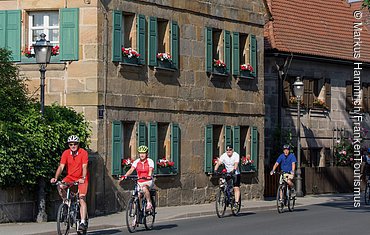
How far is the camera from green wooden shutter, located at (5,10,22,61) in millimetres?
27328

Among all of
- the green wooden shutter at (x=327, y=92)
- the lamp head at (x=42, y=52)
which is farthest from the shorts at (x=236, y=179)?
the green wooden shutter at (x=327, y=92)

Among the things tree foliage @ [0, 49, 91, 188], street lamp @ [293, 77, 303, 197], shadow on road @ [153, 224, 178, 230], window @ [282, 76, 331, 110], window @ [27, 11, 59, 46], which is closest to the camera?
tree foliage @ [0, 49, 91, 188]

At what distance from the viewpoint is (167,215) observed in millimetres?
26406

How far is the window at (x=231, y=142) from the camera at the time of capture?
31.9 meters

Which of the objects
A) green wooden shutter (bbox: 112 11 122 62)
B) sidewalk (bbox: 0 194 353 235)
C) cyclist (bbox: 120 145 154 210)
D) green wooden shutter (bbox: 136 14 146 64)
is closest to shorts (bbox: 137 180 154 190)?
cyclist (bbox: 120 145 154 210)

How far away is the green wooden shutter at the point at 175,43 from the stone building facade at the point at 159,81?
4 cm

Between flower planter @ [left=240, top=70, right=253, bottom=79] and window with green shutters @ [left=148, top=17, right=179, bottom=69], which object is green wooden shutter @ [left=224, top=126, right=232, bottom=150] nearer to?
flower planter @ [left=240, top=70, right=253, bottom=79]

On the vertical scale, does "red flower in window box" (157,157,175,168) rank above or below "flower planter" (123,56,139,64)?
below

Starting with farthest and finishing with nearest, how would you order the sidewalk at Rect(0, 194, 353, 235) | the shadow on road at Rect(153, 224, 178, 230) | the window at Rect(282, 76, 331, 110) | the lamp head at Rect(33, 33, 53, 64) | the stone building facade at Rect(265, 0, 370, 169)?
the window at Rect(282, 76, 331, 110) → the stone building facade at Rect(265, 0, 370, 169) → the lamp head at Rect(33, 33, 53, 64) → the shadow on road at Rect(153, 224, 178, 230) → the sidewalk at Rect(0, 194, 353, 235)

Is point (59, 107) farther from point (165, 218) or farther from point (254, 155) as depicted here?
point (254, 155)

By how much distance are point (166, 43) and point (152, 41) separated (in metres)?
1.02

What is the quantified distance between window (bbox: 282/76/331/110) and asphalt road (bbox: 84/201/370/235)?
36.3 ft

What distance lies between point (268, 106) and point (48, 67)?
13.5m

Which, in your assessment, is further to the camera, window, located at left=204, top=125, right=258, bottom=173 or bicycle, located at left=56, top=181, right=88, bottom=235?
window, located at left=204, top=125, right=258, bottom=173
